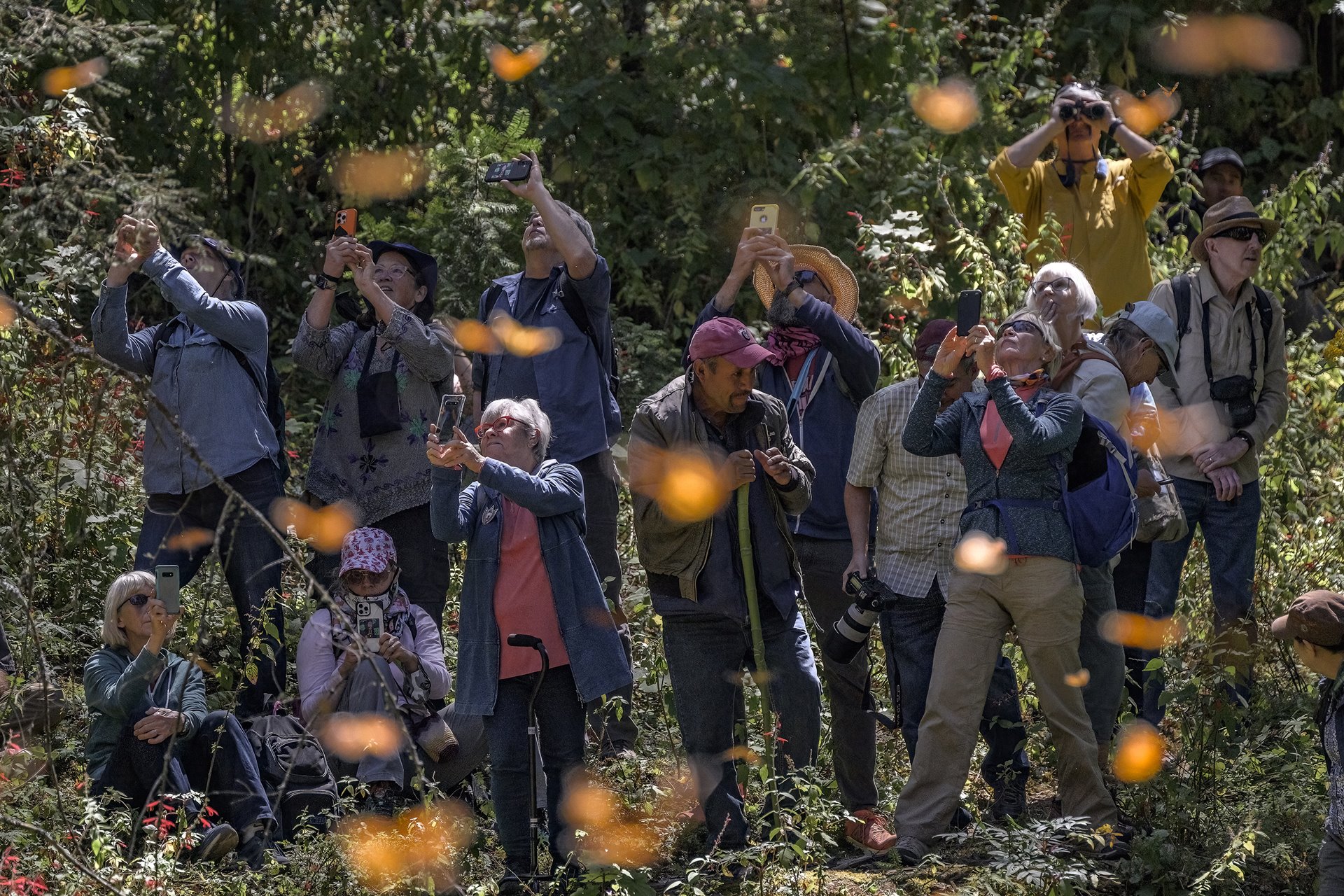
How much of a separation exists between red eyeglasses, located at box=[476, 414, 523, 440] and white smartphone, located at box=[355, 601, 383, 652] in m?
0.90

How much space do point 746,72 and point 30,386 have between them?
4674mm

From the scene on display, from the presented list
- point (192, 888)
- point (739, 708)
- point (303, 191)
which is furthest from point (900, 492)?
point (303, 191)

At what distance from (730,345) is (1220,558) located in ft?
8.32

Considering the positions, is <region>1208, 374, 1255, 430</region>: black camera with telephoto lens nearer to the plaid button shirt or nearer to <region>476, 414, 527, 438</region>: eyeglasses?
the plaid button shirt

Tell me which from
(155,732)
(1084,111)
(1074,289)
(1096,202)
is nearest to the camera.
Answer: (155,732)

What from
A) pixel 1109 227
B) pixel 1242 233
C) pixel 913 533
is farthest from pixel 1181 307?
pixel 913 533

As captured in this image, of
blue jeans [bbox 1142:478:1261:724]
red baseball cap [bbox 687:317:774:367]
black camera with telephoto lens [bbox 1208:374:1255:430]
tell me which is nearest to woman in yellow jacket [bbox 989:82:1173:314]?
black camera with telephoto lens [bbox 1208:374:1255:430]

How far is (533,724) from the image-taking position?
16.8 ft

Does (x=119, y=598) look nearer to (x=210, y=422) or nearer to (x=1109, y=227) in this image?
(x=210, y=422)

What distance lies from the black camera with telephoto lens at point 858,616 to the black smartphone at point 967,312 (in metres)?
0.90

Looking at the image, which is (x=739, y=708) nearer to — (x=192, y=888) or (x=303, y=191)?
(x=192, y=888)

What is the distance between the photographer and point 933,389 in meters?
5.19

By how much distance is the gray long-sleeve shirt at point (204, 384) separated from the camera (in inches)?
242

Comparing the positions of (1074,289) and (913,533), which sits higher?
(1074,289)
